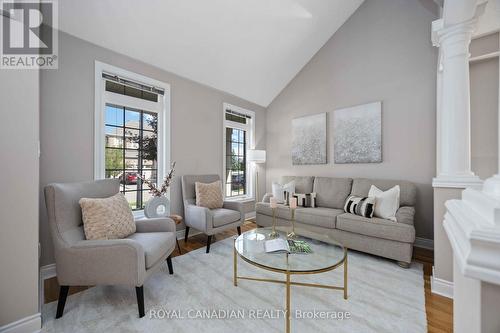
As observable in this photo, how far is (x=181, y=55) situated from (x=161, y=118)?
2.99 feet

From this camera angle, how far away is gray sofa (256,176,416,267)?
91.4 inches

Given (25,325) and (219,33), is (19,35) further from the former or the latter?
(219,33)

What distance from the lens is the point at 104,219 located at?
178 centimetres

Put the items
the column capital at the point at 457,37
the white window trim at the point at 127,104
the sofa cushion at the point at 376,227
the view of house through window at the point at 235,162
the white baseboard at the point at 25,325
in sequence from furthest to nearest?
the view of house through window at the point at 235,162, the white window trim at the point at 127,104, the sofa cushion at the point at 376,227, the column capital at the point at 457,37, the white baseboard at the point at 25,325

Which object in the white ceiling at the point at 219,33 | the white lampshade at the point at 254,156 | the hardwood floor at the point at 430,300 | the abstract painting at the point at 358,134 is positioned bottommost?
the hardwood floor at the point at 430,300

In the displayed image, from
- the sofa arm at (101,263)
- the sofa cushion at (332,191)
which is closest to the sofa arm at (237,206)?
the sofa cushion at (332,191)

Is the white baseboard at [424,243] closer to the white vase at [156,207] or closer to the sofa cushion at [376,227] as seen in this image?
the sofa cushion at [376,227]

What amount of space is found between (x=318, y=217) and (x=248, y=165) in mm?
2006

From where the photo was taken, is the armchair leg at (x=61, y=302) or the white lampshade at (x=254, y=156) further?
the white lampshade at (x=254, y=156)

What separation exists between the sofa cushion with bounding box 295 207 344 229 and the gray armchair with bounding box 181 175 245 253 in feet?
2.86

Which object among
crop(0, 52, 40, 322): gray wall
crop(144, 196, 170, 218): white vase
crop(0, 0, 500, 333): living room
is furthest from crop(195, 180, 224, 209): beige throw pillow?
crop(0, 52, 40, 322): gray wall

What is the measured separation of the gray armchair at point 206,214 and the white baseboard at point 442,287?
7.05 ft

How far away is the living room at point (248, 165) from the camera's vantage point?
143cm

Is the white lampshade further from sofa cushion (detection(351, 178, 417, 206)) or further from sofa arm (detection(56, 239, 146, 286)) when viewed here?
sofa arm (detection(56, 239, 146, 286))
